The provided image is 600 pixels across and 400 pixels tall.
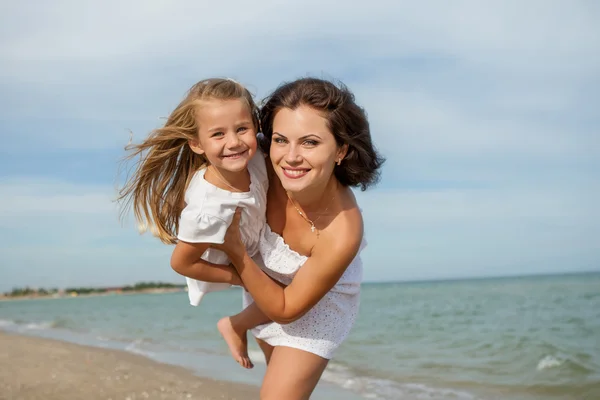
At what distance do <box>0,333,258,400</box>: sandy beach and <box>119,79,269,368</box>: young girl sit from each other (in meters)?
3.12

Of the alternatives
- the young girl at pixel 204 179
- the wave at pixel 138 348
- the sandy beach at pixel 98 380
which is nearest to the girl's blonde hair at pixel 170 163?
the young girl at pixel 204 179

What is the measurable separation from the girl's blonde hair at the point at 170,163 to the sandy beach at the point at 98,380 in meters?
3.18

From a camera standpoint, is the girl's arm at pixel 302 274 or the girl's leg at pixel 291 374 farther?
the girl's leg at pixel 291 374

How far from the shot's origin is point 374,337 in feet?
41.2

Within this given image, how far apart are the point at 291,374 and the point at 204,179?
1.31m

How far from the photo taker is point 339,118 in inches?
142

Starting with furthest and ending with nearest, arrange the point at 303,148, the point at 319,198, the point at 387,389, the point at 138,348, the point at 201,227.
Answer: the point at 138,348
the point at 387,389
the point at 319,198
the point at 303,148
the point at 201,227

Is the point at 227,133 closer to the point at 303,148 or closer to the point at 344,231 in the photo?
the point at 303,148

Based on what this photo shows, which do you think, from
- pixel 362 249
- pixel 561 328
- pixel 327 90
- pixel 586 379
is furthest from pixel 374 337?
pixel 327 90

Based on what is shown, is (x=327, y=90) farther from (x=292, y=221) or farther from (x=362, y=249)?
(x=362, y=249)

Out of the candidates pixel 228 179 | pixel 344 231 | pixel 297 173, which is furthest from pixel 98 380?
pixel 297 173

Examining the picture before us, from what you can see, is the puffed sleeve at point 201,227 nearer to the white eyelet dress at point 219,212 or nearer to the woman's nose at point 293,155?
the white eyelet dress at point 219,212

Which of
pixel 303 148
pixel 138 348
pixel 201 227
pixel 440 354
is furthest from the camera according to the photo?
pixel 138 348

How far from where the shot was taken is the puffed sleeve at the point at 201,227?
11.2 feet
